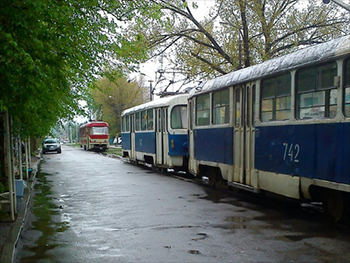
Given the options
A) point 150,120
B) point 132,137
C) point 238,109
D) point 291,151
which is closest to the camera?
point 291,151

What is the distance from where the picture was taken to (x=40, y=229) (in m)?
8.27

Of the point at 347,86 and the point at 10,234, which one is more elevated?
the point at 347,86

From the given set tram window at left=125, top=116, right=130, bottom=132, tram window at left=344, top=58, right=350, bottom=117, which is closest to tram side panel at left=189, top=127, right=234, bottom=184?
tram window at left=344, top=58, right=350, bottom=117

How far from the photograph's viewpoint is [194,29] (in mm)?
22266

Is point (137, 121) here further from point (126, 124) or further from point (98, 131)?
point (98, 131)

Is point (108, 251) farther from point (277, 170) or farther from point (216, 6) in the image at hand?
point (216, 6)

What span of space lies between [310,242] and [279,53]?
54.8 ft

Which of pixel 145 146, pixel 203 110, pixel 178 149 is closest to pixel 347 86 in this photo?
pixel 203 110

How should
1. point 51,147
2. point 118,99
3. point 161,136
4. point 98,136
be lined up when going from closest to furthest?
point 161,136, point 51,147, point 98,136, point 118,99

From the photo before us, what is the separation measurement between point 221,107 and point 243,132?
159cm

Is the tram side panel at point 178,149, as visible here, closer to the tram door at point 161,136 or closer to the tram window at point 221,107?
the tram door at point 161,136

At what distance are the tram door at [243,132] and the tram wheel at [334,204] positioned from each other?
7.91 feet

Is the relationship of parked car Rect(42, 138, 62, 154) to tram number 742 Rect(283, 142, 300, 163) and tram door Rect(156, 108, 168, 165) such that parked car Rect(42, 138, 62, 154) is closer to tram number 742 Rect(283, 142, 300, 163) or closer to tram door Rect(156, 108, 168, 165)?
tram door Rect(156, 108, 168, 165)

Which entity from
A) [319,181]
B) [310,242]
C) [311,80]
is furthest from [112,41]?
[310,242]
